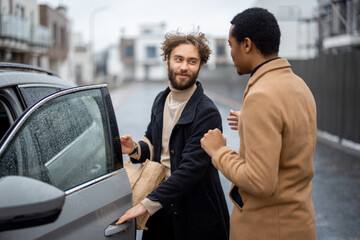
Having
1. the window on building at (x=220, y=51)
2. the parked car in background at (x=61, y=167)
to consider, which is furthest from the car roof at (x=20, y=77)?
the window on building at (x=220, y=51)

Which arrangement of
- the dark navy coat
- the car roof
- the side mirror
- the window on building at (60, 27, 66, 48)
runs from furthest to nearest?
the window on building at (60, 27, 66, 48) < the dark navy coat < the car roof < the side mirror

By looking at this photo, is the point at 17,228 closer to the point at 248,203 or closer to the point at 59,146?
the point at 59,146

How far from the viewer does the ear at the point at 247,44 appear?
1900mm

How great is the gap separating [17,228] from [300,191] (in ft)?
3.93

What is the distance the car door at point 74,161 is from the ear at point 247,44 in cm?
86

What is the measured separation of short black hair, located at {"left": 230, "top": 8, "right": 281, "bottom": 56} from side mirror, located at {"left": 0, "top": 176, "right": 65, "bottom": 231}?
1.03 m

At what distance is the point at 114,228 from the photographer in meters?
2.15

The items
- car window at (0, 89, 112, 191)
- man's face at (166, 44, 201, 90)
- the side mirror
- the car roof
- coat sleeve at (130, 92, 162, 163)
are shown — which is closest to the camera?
the side mirror

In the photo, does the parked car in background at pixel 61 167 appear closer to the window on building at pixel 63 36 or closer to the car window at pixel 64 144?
the car window at pixel 64 144

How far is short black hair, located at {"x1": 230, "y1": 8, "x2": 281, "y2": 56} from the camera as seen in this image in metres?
1.88

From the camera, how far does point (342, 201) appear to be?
6113mm

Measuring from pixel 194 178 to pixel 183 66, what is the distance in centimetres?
67

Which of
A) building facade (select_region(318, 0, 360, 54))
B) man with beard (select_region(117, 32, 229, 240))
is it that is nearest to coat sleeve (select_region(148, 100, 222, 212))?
man with beard (select_region(117, 32, 229, 240))

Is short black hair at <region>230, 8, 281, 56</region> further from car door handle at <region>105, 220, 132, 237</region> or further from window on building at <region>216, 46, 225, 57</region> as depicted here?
window on building at <region>216, 46, 225, 57</region>
